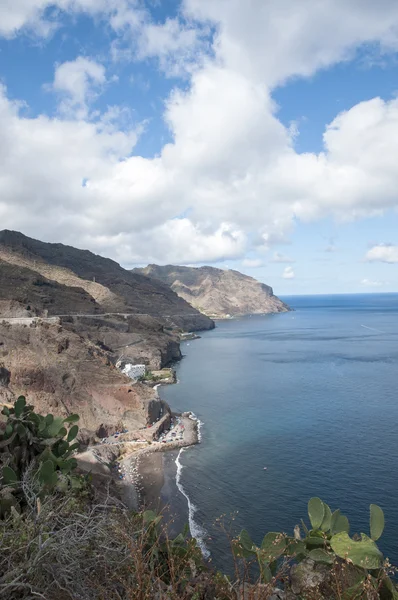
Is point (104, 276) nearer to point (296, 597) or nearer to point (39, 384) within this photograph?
point (39, 384)

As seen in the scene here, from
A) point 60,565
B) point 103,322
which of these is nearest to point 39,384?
point 60,565

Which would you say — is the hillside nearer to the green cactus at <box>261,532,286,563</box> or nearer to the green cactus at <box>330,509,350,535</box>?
the green cactus at <box>261,532,286,563</box>

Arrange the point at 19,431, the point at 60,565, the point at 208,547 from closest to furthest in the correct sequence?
the point at 60,565, the point at 19,431, the point at 208,547

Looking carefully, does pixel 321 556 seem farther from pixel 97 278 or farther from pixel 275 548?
pixel 97 278

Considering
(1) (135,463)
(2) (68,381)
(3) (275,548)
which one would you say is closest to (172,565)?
(3) (275,548)

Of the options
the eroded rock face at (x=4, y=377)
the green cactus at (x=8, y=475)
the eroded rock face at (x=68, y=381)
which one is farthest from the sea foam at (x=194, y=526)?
the eroded rock face at (x=4, y=377)

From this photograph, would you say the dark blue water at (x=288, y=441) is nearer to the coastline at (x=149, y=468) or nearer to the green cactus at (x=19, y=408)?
the coastline at (x=149, y=468)
